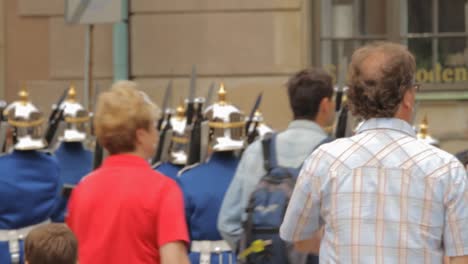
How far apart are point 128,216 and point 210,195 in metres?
2.51

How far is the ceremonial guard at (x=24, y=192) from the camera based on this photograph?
803 cm

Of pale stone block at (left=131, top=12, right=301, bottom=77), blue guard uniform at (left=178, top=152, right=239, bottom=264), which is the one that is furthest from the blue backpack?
pale stone block at (left=131, top=12, right=301, bottom=77)

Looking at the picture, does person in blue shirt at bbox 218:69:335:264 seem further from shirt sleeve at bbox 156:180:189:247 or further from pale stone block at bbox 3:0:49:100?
pale stone block at bbox 3:0:49:100

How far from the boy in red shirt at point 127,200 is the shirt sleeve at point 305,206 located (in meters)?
0.64

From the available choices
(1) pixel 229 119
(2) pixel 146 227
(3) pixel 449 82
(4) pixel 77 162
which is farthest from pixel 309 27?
(2) pixel 146 227

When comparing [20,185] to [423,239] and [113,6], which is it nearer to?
[113,6]

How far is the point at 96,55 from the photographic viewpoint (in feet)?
46.4

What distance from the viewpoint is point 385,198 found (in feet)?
13.2

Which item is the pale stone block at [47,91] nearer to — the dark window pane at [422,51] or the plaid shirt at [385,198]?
the dark window pane at [422,51]

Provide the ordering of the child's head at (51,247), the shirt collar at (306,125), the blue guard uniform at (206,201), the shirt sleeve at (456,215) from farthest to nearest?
the blue guard uniform at (206,201) < the shirt collar at (306,125) < the child's head at (51,247) < the shirt sleeve at (456,215)

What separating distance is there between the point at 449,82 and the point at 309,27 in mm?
1478

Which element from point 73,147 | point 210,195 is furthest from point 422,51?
point 210,195

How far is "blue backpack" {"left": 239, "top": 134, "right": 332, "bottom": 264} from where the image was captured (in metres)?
5.52

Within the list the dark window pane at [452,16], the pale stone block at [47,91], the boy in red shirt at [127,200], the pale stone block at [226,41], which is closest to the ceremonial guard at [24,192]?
the boy in red shirt at [127,200]
